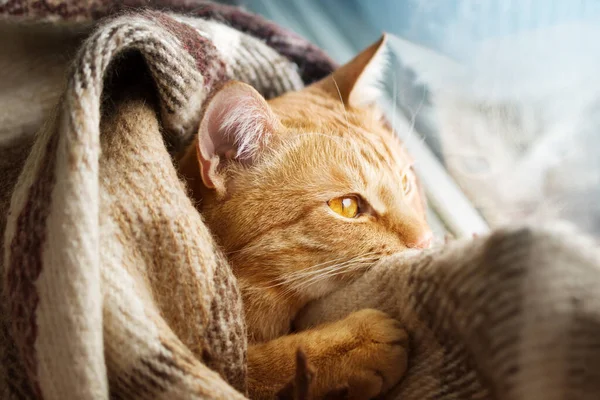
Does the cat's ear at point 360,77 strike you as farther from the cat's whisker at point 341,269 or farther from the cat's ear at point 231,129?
the cat's whisker at point 341,269

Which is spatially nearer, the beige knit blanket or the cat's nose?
the beige knit blanket

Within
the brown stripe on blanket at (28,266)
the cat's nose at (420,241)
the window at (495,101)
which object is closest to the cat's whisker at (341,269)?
the cat's nose at (420,241)

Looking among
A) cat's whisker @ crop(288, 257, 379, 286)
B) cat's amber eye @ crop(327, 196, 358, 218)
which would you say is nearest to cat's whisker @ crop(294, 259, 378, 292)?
cat's whisker @ crop(288, 257, 379, 286)

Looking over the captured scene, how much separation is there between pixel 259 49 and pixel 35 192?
0.71 metres

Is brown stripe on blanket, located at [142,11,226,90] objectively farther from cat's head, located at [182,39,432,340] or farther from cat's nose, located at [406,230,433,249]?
cat's nose, located at [406,230,433,249]

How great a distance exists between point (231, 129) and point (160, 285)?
1.25 ft

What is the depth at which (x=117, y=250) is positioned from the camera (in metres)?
0.71

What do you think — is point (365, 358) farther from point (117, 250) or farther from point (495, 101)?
point (495, 101)

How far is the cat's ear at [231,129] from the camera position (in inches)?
36.8

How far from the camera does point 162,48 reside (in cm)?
86

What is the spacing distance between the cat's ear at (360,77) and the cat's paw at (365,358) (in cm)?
65

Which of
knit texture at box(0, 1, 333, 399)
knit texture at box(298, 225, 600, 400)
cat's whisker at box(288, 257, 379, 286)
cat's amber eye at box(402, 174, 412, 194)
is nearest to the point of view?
knit texture at box(298, 225, 600, 400)

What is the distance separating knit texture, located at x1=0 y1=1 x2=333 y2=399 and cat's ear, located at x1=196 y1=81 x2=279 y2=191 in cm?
6

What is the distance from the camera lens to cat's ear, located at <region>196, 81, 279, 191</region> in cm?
93
